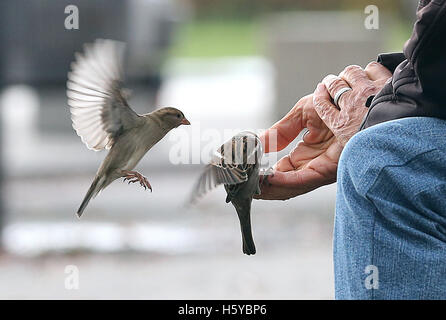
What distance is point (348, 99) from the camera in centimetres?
223

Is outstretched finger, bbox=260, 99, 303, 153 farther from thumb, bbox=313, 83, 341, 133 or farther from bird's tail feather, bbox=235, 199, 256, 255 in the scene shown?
bird's tail feather, bbox=235, 199, 256, 255

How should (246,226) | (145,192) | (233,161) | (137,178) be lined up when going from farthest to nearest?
1. (145,192)
2. (246,226)
3. (233,161)
4. (137,178)

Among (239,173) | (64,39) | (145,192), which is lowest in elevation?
(145,192)

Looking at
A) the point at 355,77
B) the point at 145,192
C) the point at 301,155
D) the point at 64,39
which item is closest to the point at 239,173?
the point at 301,155

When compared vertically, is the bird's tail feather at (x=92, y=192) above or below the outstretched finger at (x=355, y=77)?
below

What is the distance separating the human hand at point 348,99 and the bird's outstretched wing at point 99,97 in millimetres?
706

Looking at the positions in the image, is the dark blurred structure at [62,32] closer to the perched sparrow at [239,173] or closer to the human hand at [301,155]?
the human hand at [301,155]

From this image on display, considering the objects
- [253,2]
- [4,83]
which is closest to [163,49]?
[4,83]

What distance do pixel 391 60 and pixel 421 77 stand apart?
0.31 meters

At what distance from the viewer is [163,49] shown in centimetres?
1534

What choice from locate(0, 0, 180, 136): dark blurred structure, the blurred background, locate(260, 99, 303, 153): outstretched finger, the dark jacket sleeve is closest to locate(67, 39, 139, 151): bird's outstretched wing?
the blurred background

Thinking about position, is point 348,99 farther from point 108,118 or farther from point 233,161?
point 108,118

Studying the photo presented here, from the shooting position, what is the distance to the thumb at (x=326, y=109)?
2219 millimetres

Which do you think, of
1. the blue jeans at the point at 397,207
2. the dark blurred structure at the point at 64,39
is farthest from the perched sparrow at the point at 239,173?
the dark blurred structure at the point at 64,39
